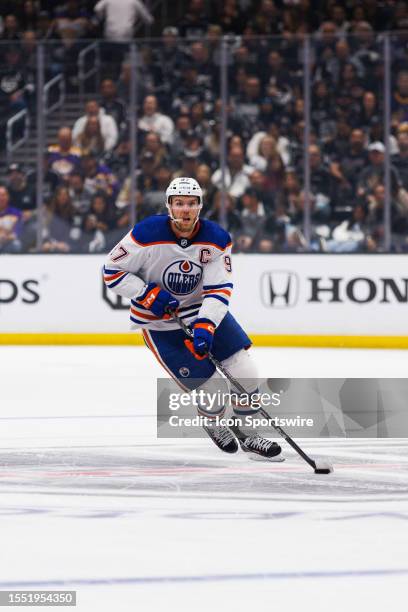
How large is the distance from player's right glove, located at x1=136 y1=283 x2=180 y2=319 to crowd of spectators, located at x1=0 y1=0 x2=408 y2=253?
214 inches

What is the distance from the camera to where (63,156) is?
38.5ft

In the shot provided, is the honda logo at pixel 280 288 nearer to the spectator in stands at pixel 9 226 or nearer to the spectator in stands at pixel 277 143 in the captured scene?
the spectator in stands at pixel 277 143

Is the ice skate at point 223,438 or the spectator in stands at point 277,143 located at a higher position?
the spectator in stands at point 277,143

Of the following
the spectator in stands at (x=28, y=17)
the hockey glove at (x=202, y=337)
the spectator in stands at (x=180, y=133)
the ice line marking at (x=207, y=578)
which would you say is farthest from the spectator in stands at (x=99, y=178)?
the ice line marking at (x=207, y=578)

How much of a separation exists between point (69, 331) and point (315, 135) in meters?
2.69

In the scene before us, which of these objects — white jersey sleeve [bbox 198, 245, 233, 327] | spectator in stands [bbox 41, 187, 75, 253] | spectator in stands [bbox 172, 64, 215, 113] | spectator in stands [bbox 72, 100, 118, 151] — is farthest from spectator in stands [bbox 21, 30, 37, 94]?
white jersey sleeve [bbox 198, 245, 233, 327]

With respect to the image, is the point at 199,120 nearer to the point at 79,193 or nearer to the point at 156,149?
the point at 156,149

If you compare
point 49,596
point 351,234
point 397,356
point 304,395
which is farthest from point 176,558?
point 351,234

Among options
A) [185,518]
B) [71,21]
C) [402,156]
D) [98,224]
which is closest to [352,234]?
[402,156]

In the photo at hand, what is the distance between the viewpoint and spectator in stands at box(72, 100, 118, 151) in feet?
38.4

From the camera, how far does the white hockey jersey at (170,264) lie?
6.05m

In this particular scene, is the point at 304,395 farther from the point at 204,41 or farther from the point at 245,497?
the point at 204,41

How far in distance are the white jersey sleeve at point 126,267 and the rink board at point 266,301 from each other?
538 centimetres

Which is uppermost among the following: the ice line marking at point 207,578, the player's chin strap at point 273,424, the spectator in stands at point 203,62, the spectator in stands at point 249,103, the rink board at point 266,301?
the spectator in stands at point 203,62
